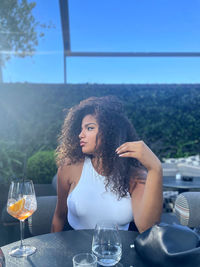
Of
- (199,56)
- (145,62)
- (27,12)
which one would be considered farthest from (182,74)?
(27,12)

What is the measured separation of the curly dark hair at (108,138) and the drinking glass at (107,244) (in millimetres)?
484

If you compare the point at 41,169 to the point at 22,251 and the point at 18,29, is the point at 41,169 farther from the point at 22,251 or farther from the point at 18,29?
the point at 18,29

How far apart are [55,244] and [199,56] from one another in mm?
4372

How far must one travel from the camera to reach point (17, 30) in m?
4.23

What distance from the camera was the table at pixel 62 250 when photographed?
816 millimetres

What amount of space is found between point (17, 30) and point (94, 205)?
3.91 metres

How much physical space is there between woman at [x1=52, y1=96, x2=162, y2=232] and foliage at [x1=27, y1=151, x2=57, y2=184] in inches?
56.5

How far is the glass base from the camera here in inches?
34.2

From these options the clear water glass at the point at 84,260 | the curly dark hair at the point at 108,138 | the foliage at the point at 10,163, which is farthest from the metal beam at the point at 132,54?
the clear water glass at the point at 84,260

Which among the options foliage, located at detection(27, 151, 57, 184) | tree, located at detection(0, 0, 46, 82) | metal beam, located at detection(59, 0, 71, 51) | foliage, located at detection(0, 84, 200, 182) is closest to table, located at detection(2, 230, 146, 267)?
foliage, located at detection(27, 151, 57, 184)

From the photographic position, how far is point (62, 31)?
3.95m

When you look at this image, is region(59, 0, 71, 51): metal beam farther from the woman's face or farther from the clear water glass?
the clear water glass

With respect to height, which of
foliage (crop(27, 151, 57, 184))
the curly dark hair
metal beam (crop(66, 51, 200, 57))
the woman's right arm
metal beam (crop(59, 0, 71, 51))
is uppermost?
metal beam (crop(59, 0, 71, 51))

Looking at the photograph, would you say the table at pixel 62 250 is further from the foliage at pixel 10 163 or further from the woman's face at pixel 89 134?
the foliage at pixel 10 163
